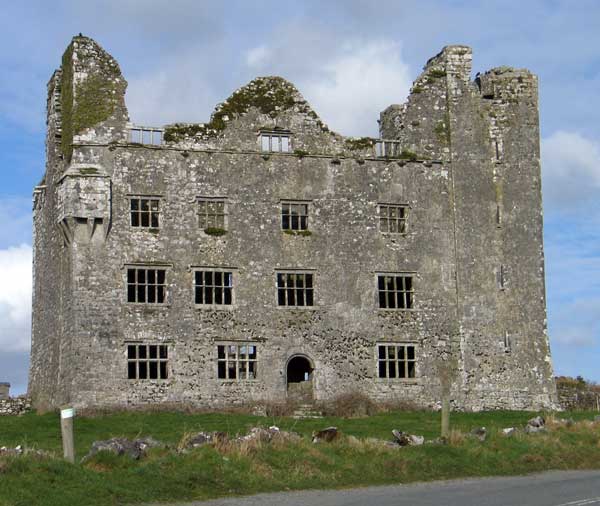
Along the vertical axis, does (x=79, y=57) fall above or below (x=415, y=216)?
above

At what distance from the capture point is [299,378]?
47531mm

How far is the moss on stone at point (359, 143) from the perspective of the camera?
150ft

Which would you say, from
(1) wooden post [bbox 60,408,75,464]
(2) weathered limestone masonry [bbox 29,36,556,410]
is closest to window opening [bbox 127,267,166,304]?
(2) weathered limestone masonry [bbox 29,36,556,410]

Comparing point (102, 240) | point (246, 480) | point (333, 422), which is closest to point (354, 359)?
point (333, 422)

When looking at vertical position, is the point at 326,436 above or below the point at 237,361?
below

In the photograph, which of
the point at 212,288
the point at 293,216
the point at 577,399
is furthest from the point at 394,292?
the point at 577,399

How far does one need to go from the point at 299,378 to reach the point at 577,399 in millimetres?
12038

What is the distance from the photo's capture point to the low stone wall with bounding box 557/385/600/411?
47969 millimetres

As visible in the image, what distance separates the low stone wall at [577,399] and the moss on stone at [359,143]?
1358cm

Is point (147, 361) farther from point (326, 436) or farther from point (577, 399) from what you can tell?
point (577, 399)

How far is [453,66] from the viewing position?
47.6 m

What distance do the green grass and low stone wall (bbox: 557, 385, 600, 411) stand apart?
15.9m

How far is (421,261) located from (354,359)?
4955mm

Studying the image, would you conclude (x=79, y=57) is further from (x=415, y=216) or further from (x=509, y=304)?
(x=509, y=304)
